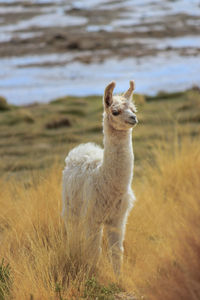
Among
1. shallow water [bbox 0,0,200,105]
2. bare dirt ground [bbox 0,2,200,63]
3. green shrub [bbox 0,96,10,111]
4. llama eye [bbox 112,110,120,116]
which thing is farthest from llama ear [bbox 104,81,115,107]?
bare dirt ground [bbox 0,2,200,63]

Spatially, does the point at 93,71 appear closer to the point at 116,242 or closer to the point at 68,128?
the point at 68,128

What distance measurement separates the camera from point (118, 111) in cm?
347

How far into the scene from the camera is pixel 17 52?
2812 cm

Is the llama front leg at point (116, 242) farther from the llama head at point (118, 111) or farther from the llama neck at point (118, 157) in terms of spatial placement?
the llama head at point (118, 111)

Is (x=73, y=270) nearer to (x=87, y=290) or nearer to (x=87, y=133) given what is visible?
(x=87, y=290)

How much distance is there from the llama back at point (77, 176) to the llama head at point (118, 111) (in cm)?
44

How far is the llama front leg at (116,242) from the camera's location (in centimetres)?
361

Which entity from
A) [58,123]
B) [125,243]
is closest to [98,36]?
[58,123]

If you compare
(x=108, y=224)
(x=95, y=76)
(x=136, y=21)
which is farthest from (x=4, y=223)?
(x=136, y=21)

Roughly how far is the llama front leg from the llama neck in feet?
0.89

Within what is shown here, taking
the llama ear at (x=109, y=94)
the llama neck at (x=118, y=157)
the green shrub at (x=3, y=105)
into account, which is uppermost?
the llama ear at (x=109, y=94)

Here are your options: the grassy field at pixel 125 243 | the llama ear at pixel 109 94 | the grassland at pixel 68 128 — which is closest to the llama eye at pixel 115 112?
the llama ear at pixel 109 94

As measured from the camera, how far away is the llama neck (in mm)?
3576

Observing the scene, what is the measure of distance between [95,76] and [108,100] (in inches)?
627
